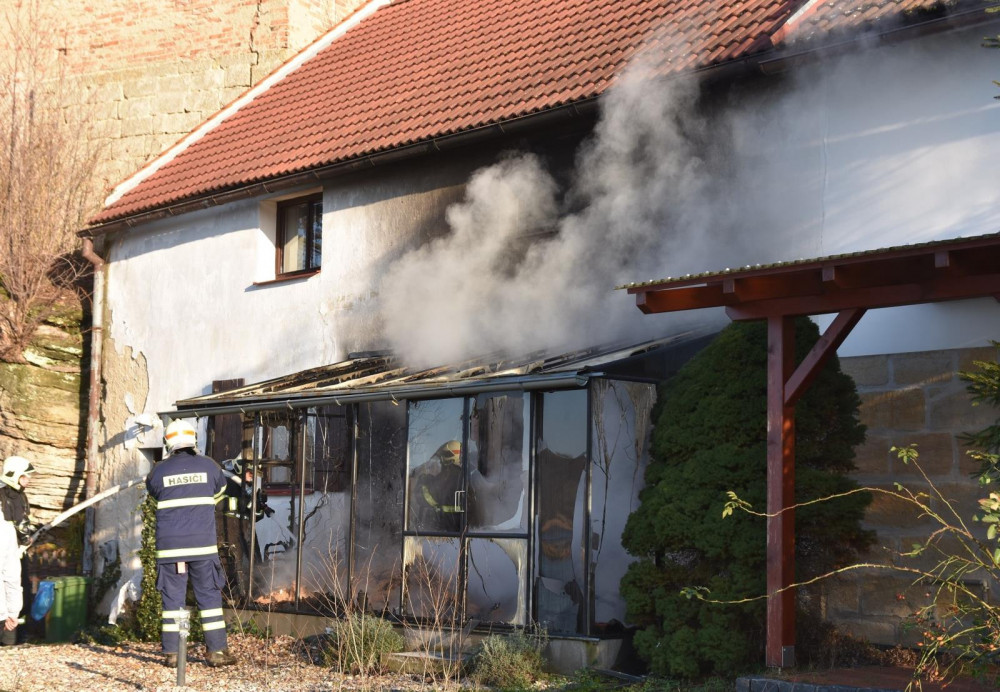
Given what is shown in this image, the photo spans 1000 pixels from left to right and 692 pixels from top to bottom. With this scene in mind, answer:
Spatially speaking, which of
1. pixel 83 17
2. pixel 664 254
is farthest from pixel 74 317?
pixel 664 254

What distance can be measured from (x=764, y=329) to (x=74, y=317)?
39.0 ft

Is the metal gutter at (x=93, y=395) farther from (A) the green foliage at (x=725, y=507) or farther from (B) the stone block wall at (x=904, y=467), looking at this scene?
(B) the stone block wall at (x=904, y=467)

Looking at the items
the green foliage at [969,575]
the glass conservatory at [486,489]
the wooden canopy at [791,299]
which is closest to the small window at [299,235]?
the glass conservatory at [486,489]

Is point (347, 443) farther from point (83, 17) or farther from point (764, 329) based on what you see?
point (83, 17)

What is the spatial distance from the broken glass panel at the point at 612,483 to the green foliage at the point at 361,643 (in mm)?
1697

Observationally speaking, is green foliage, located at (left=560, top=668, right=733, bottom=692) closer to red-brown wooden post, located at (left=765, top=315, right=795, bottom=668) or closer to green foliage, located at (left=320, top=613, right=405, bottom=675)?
red-brown wooden post, located at (left=765, top=315, right=795, bottom=668)

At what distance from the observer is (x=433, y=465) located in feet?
35.4

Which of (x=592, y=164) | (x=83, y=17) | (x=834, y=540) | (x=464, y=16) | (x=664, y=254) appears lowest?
(x=834, y=540)

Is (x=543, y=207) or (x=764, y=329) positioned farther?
(x=543, y=207)

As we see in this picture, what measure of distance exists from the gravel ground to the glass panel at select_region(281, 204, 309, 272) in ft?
17.2

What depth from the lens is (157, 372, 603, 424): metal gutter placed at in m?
9.04

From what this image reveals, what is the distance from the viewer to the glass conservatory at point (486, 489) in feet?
30.5

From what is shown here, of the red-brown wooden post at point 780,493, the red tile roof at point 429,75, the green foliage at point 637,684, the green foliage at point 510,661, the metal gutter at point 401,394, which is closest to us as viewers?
the red-brown wooden post at point 780,493

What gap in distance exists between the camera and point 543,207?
12.0m
